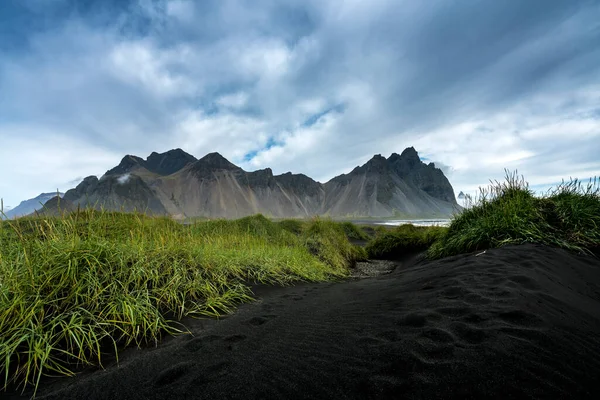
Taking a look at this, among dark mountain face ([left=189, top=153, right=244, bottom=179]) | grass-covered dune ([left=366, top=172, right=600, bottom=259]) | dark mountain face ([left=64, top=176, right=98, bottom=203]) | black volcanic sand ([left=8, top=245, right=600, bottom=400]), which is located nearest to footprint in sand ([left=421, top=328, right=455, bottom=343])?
black volcanic sand ([left=8, top=245, right=600, bottom=400])

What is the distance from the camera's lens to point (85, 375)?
1873 mm

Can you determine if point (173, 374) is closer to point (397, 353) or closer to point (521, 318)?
point (397, 353)

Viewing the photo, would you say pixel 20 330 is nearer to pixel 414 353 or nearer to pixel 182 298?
pixel 182 298

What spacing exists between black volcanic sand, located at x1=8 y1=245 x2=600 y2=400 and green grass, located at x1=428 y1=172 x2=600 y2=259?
251 cm

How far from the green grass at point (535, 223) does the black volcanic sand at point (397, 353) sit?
251cm

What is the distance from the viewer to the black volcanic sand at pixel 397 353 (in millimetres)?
1416

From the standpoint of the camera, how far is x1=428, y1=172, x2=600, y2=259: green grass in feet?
16.0

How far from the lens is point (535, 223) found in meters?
5.32

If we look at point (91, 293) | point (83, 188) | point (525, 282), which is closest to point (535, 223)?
point (525, 282)

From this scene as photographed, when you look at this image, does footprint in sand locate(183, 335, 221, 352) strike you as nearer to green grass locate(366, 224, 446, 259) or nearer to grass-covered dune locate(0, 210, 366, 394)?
grass-covered dune locate(0, 210, 366, 394)

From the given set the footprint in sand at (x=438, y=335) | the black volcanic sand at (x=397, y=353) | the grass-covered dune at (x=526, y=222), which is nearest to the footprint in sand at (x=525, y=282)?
the black volcanic sand at (x=397, y=353)

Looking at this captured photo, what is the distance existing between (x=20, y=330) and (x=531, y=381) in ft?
11.7

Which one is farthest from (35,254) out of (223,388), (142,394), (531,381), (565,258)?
(565,258)

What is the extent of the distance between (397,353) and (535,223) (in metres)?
5.60
